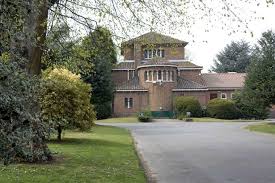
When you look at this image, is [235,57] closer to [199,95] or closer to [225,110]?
[199,95]

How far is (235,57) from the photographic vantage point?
9694 centimetres

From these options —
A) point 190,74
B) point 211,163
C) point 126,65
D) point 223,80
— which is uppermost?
point 126,65

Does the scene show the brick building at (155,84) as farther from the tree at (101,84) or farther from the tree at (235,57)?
the tree at (235,57)

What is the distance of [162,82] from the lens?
6681 centimetres

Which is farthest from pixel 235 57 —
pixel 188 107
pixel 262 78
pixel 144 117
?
pixel 262 78

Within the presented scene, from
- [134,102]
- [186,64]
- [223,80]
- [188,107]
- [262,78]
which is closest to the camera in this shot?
[262,78]

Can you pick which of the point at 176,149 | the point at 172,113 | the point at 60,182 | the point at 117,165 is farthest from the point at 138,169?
the point at 172,113

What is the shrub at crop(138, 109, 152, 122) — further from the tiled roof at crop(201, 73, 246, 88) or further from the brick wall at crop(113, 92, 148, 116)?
the tiled roof at crop(201, 73, 246, 88)

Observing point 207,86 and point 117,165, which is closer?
point 117,165

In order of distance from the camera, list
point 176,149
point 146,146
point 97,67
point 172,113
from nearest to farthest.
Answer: point 176,149
point 146,146
point 97,67
point 172,113

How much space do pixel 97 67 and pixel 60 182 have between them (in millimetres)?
43541

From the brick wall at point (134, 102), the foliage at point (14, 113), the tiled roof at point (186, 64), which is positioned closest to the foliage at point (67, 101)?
the foliage at point (14, 113)

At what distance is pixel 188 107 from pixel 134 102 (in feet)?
29.5

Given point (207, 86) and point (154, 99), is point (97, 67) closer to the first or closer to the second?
point (154, 99)
